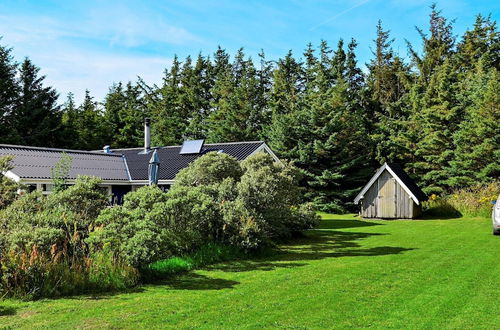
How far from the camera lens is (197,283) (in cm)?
896

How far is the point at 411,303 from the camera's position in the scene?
7301mm

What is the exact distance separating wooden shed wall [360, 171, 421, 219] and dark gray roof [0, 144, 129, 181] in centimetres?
1420

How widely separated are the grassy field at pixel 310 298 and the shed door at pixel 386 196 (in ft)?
40.3

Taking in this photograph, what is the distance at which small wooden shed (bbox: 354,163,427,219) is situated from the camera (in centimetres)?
2456

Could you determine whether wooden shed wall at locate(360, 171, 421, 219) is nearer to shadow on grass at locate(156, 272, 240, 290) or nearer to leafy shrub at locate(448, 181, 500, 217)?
leafy shrub at locate(448, 181, 500, 217)

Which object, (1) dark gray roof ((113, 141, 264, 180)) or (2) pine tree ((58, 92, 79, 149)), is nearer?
(1) dark gray roof ((113, 141, 264, 180))

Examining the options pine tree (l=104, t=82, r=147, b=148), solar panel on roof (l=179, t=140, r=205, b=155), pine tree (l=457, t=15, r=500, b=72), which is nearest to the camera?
solar panel on roof (l=179, t=140, r=205, b=155)

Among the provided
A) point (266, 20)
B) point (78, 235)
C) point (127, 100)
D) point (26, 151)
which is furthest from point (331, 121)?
point (127, 100)

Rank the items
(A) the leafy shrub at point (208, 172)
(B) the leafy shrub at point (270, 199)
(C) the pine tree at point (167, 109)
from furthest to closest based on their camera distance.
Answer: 1. (C) the pine tree at point (167, 109)
2. (A) the leafy shrub at point (208, 172)
3. (B) the leafy shrub at point (270, 199)

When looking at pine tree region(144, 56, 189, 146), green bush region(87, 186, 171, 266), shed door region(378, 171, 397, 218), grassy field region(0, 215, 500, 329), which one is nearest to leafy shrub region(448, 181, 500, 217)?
shed door region(378, 171, 397, 218)

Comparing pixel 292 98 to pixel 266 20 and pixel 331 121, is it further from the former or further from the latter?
pixel 266 20

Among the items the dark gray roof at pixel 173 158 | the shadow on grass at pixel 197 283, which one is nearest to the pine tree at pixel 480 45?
the dark gray roof at pixel 173 158

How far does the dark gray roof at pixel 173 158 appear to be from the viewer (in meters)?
25.0

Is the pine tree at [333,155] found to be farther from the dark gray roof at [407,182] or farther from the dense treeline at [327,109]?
the dark gray roof at [407,182]
